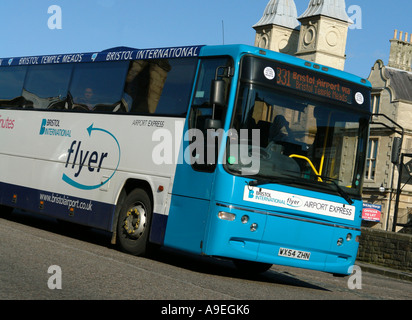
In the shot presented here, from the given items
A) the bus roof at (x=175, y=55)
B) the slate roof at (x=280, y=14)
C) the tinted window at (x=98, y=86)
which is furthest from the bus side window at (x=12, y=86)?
the slate roof at (x=280, y=14)

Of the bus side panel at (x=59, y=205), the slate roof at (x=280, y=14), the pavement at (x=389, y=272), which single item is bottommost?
the pavement at (x=389, y=272)

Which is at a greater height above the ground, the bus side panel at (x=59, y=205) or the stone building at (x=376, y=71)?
the stone building at (x=376, y=71)

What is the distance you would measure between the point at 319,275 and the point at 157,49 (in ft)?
18.9

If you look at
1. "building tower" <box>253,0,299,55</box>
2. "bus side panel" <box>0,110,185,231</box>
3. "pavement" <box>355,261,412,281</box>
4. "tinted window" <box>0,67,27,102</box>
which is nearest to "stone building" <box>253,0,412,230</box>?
"building tower" <box>253,0,299,55</box>

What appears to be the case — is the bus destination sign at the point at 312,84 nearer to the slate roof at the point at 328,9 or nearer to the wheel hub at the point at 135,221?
the wheel hub at the point at 135,221

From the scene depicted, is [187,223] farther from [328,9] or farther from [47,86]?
[328,9]

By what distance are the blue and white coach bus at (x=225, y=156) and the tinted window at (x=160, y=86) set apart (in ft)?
0.08

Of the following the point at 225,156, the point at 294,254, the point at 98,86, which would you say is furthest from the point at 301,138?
the point at 98,86

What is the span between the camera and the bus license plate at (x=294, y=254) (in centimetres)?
1181

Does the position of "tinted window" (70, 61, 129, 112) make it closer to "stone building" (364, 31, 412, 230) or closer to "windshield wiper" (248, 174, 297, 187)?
"windshield wiper" (248, 174, 297, 187)

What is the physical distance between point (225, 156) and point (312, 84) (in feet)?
6.25

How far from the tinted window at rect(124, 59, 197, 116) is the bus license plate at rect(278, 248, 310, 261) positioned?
266 centimetres

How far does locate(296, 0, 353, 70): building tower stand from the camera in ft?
233

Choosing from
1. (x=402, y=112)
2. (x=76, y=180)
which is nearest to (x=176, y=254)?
(x=76, y=180)
